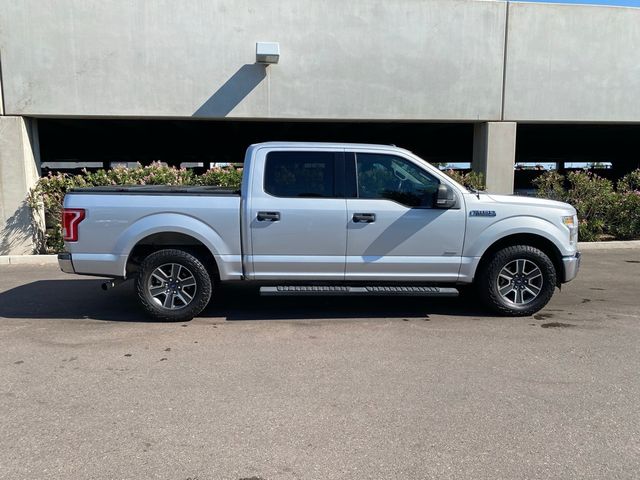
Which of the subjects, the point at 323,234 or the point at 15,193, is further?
the point at 15,193

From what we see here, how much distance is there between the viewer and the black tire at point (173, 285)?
226 inches

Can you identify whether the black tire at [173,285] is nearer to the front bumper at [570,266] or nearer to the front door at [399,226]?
the front door at [399,226]

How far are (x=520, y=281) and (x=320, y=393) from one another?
3.21 metres

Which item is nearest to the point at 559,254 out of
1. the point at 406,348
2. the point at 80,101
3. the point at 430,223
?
the point at 430,223

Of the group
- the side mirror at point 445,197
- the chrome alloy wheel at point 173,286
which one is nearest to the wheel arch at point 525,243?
the side mirror at point 445,197

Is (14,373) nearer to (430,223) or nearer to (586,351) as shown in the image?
(430,223)

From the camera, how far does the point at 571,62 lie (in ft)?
37.6

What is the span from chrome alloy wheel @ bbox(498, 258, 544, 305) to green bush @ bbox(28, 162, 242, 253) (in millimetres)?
6244

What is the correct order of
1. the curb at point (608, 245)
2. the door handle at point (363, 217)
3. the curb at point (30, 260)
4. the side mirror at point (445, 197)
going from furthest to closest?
1. the curb at point (608, 245)
2. the curb at point (30, 260)
3. the door handle at point (363, 217)
4. the side mirror at point (445, 197)

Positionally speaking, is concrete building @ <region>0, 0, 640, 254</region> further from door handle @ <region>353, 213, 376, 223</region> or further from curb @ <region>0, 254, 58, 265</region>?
door handle @ <region>353, 213, 376, 223</region>

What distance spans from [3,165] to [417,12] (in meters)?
9.36

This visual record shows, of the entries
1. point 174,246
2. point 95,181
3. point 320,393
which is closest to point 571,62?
point 174,246

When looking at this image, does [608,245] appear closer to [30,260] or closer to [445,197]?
[445,197]

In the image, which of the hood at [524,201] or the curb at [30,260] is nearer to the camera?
the hood at [524,201]
